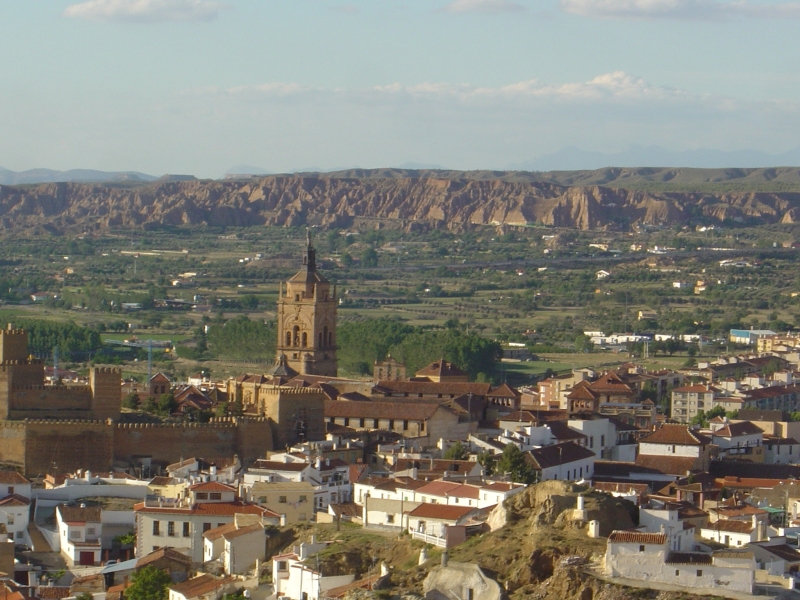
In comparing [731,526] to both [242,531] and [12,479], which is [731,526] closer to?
[242,531]

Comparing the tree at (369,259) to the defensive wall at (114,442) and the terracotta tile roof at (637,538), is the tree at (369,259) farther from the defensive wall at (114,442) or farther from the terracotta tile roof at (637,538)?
the terracotta tile roof at (637,538)

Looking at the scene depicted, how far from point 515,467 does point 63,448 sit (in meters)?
10.4

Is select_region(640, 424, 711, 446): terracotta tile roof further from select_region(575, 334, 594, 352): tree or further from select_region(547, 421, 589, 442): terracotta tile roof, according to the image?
select_region(575, 334, 594, 352): tree

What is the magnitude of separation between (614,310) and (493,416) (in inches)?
2660

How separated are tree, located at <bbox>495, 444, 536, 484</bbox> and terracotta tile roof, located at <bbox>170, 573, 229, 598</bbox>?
28.3ft

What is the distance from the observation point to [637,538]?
31.1m

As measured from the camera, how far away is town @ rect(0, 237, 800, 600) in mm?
32969

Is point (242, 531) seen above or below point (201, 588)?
above

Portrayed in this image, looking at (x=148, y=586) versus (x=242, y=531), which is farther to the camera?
(x=242, y=531)

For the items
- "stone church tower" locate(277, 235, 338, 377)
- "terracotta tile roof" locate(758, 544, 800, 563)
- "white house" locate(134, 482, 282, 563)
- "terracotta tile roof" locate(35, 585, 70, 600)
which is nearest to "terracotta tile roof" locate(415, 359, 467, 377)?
"stone church tower" locate(277, 235, 338, 377)

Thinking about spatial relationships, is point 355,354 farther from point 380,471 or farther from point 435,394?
point 380,471

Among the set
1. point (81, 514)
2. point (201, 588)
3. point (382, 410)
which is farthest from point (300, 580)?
point (382, 410)

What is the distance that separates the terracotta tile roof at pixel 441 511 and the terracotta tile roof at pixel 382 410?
1344cm

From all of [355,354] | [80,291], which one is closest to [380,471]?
[355,354]
